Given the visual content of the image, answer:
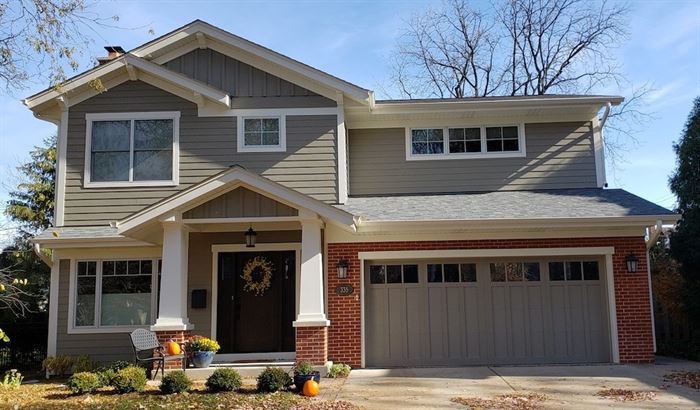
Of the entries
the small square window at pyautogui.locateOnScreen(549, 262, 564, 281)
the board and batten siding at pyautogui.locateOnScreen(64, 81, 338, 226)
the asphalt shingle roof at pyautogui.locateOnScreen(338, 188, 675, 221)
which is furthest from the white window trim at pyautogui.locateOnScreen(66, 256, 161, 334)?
the small square window at pyautogui.locateOnScreen(549, 262, 564, 281)

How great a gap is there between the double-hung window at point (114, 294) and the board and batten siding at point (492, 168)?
182 inches

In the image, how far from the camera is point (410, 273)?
11.8m

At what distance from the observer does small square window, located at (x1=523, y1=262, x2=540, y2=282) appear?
461 inches

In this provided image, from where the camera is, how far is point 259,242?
1223 cm

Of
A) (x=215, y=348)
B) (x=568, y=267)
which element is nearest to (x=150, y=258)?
(x=215, y=348)

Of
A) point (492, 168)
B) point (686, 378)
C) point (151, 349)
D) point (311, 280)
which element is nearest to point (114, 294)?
point (151, 349)

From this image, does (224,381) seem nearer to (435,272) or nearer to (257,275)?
(257,275)

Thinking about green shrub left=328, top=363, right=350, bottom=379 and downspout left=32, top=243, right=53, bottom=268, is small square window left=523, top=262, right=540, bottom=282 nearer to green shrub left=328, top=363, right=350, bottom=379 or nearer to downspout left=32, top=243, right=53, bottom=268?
green shrub left=328, top=363, right=350, bottom=379

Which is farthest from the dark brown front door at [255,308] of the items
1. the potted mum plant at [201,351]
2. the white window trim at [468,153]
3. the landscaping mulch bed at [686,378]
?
the landscaping mulch bed at [686,378]

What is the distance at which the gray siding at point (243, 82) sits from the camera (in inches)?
494

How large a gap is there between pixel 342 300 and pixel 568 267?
4.35 meters

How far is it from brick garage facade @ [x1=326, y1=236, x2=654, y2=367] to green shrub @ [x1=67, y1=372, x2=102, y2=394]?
403 cm

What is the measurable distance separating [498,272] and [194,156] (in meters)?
6.40

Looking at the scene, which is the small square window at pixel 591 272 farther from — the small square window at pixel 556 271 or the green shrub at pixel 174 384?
the green shrub at pixel 174 384
